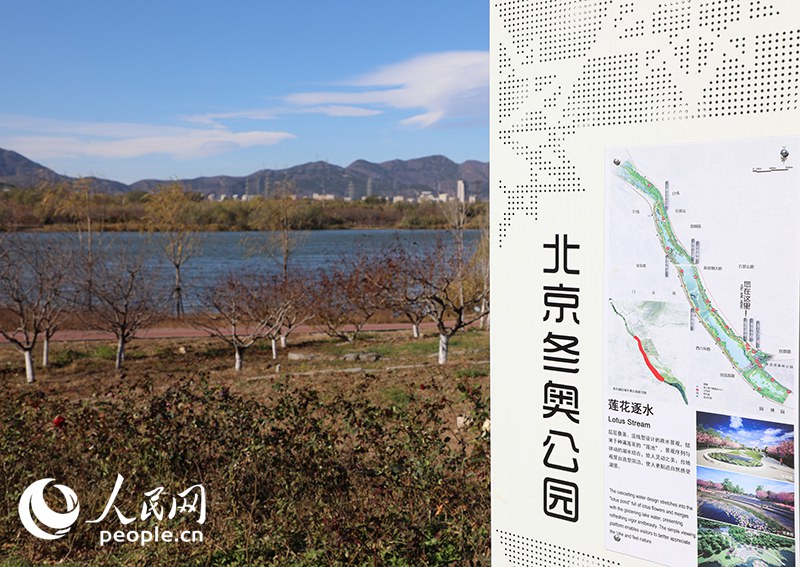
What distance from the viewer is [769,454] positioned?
8.18ft

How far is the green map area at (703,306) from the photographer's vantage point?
249 centimetres

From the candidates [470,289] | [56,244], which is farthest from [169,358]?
[470,289]

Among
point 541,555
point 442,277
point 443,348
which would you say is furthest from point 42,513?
point 442,277

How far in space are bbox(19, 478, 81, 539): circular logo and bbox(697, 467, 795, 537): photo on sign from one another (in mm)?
3322

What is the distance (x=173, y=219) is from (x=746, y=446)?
22577 mm

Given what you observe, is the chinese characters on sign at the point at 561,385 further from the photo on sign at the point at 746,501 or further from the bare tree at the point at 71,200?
the bare tree at the point at 71,200

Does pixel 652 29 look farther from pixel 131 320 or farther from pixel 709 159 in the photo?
pixel 131 320

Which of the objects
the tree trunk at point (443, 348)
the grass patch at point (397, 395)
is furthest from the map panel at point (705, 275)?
the tree trunk at point (443, 348)

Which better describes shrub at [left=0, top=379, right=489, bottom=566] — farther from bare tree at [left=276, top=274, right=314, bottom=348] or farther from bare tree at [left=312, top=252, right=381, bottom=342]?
bare tree at [left=312, top=252, right=381, bottom=342]

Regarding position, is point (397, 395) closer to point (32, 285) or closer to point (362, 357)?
point (362, 357)

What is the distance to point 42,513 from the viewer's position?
167 inches

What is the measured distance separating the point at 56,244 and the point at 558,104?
1081 centimetres

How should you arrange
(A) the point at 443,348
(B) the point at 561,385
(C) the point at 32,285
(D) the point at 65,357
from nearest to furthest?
(B) the point at 561,385 < (A) the point at 443,348 < (C) the point at 32,285 < (D) the point at 65,357

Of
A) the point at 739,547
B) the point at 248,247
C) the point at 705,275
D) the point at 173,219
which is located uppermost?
the point at 173,219
